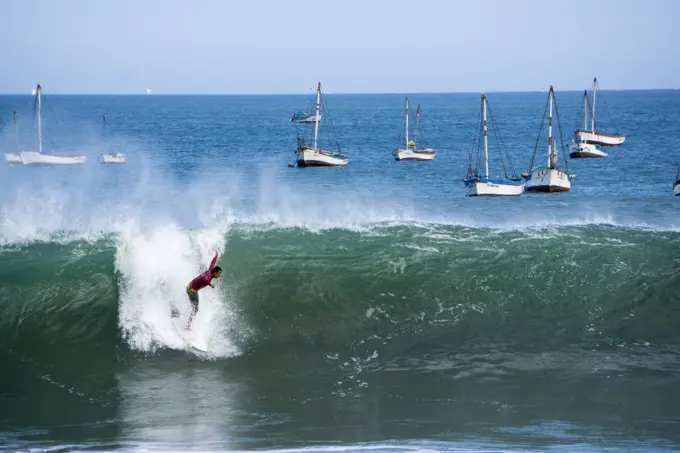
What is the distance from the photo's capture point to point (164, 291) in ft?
49.1

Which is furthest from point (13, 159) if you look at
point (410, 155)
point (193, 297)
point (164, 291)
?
point (193, 297)

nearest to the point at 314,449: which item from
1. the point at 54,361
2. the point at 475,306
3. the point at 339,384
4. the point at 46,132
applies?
the point at 339,384

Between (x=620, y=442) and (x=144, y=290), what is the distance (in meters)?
9.30

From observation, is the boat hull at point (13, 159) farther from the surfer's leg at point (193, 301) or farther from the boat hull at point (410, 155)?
the surfer's leg at point (193, 301)

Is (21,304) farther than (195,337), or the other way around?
(21,304)

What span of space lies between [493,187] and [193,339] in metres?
34.7

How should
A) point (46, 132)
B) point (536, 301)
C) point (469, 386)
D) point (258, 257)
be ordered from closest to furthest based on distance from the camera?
1. point (469, 386)
2. point (536, 301)
3. point (258, 257)
4. point (46, 132)

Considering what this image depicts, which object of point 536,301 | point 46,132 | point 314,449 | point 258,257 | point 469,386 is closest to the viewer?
point 314,449

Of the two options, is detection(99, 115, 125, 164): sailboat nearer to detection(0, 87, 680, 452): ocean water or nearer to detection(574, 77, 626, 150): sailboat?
detection(574, 77, 626, 150): sailboat

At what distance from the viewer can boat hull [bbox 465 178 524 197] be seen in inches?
1797

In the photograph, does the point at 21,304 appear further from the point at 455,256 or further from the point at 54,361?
the point at 455,256

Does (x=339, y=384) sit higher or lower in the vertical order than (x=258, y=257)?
lower

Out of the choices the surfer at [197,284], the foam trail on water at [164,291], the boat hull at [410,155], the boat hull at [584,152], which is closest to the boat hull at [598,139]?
the boat hull at [584,152]

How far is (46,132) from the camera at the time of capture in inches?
4134
